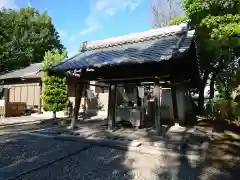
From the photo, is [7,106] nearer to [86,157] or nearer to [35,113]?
[35,113]

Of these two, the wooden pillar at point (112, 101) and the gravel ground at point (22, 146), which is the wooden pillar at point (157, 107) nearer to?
the wooden pillar at point (112, 101)

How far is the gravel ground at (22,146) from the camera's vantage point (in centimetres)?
545

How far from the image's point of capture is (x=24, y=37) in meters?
25.3

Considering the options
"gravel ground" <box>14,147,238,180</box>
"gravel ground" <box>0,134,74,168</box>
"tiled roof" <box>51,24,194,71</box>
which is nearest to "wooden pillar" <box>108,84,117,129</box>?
"tiled roof" <box>51,24,194,71</box>

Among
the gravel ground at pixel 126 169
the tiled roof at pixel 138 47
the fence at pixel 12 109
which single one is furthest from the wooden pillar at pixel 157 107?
the fence at pixel 12 109

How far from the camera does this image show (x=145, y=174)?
177 inches

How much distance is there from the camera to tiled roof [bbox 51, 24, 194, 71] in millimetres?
6410

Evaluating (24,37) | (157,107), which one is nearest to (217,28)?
(157,107)

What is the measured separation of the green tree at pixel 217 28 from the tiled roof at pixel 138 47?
11.7ft

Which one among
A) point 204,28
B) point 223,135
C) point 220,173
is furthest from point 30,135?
point 204,28

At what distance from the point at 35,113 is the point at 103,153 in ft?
37.1

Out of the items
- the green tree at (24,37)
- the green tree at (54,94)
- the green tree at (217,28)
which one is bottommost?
the green tree at (54,94)

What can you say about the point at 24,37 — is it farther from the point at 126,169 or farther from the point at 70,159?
the point at 126,169

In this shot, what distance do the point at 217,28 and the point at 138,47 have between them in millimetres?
5530
